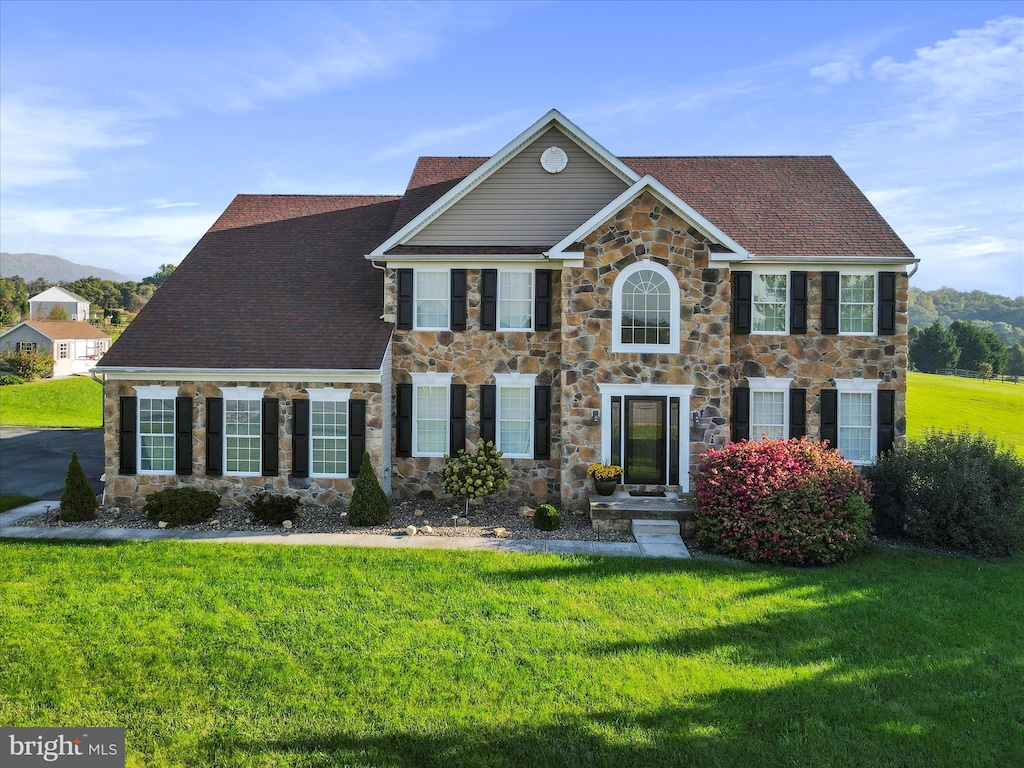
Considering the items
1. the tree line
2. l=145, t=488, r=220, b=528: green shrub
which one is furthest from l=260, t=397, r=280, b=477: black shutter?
the tree line

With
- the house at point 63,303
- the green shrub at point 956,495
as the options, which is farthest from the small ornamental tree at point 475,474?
the house at point 63,303

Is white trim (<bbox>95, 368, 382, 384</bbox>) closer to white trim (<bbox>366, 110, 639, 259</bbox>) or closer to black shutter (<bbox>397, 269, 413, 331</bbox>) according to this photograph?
black shutter (<bbox>397, 269, 413, 331</bbox>)

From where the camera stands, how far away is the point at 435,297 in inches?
666

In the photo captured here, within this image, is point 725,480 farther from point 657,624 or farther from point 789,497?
point 657,624

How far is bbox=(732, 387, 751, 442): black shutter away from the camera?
16.6 meters

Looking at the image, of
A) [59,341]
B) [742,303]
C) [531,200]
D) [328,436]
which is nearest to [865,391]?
[742,303]

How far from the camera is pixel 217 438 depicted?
632 inches

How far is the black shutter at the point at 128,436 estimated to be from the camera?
16156 millimetres

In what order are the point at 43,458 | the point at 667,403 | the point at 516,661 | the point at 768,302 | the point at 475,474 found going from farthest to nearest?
the point at 43,458 < the point at 768,302 < the point at 667,403 < the point at 475,474 < the point at 516,661

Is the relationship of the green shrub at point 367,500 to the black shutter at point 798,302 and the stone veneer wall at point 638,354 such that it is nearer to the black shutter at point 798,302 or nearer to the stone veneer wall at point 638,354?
the stone veneer wall at point 638,354

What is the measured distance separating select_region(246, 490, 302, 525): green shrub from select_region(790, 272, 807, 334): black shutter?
12.6m

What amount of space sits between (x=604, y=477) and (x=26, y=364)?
4816cm

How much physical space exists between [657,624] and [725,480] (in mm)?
4897
